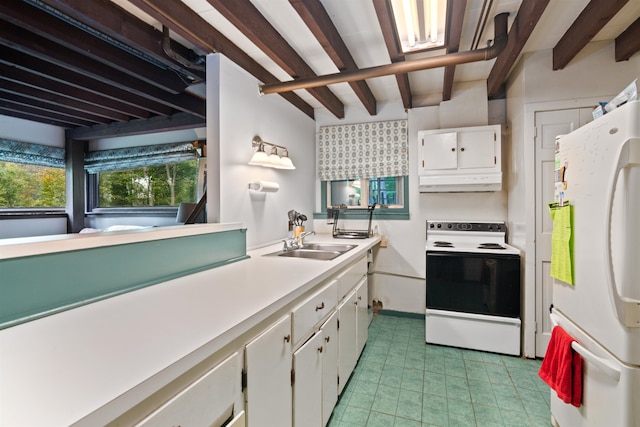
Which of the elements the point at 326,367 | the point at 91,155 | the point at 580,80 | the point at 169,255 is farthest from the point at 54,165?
the point at 580,80

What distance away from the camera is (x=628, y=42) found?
2113mm

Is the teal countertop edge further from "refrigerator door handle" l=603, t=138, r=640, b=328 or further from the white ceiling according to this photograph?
"refrigerator door handle" l=603, t=138, r=640, b=328

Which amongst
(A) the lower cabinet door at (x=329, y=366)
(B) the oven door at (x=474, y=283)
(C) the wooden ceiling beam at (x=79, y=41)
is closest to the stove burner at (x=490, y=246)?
(B) the oven door at (x=474, y=283)

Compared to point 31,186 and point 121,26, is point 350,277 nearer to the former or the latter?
Answer: point 121,26

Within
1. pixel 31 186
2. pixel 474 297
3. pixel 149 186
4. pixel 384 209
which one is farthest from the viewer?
pixel 149 186

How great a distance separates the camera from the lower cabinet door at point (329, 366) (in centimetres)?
163

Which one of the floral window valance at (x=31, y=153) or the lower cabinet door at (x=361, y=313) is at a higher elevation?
the floral window valance at (x=31, y=153)

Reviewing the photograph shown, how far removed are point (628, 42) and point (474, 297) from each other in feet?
7.19

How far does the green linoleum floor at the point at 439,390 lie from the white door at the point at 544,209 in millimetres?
336

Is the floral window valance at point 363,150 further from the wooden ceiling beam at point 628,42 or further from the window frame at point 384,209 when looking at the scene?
the wooden ceiling beam at point 628,42

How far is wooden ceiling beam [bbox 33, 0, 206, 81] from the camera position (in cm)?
150

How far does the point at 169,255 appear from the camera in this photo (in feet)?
4.70

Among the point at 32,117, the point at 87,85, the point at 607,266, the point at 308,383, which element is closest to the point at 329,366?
the point at 308,383

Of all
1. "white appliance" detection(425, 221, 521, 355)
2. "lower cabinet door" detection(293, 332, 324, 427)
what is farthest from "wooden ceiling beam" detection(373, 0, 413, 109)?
"lower cabinet door" detection(293, 332, 324, 427)
